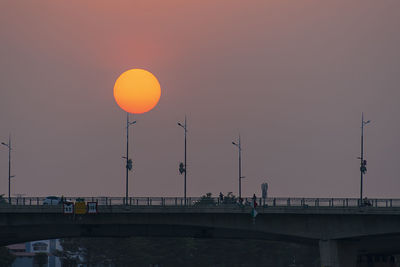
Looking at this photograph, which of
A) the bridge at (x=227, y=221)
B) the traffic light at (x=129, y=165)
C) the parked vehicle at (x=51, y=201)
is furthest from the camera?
the parked vehicle at (x=51, y=201)

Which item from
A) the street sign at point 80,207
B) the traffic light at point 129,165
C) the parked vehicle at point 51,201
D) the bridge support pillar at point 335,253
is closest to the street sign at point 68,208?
the street sign at point 80,207

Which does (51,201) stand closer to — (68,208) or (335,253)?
Result: (68,208)

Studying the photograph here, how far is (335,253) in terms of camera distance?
106625 mm

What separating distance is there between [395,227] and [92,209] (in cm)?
3811

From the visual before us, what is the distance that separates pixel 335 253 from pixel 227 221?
14.2 m

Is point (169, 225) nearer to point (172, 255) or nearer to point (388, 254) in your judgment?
point (388, 254)

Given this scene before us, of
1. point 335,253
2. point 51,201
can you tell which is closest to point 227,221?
point 335,253

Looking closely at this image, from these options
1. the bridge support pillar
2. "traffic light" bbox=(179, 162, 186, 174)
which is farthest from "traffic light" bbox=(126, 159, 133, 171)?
the bridge support pillar

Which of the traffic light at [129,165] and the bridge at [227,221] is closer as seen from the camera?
the bridge at [227,221]

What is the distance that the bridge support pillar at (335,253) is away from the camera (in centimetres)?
10619

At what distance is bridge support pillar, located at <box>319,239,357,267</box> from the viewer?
106 metres

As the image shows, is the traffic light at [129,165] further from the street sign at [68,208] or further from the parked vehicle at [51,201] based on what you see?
the street sign at [68,208]

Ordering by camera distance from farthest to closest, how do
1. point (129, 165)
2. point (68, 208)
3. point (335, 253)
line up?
point (129, 165) → point (68, 208) → point (335, 253)

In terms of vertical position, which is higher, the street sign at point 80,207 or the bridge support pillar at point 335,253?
the street sign at point 80,207
